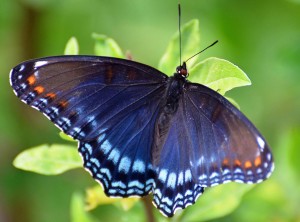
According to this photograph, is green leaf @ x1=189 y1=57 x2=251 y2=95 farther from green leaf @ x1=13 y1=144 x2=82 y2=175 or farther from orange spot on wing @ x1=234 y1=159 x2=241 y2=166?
green leaf @ x1=13 y1=144 x2=82 y2=175

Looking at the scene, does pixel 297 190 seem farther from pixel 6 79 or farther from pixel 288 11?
pixel 6 79

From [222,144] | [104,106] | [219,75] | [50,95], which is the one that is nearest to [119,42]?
[104,106]

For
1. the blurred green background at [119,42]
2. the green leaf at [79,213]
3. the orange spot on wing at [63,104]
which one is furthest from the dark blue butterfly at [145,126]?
the blurred green background at [119,42]

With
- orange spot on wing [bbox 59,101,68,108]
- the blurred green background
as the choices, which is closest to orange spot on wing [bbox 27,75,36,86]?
orange spot on wing [bbox 59,101,68,108]

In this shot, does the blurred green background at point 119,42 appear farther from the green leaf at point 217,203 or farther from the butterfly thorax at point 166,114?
the butterfly thorax at point 166,114

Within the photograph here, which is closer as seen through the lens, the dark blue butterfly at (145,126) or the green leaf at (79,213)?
the dark blue butterfly at (145,126)

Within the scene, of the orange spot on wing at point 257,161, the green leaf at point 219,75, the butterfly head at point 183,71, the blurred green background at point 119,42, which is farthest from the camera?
the blurred green background at point 119,42

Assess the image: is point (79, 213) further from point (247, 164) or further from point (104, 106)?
point (247, 164)
